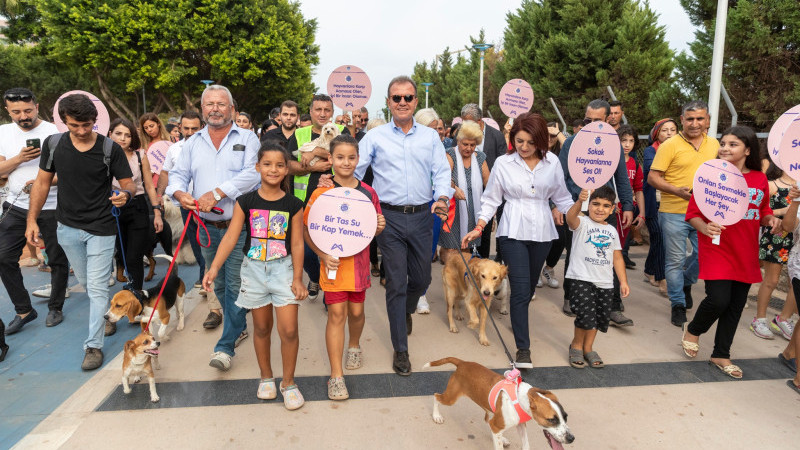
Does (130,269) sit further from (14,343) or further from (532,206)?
(532,206)

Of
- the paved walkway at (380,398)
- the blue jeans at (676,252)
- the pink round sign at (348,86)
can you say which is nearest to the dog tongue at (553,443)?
the paved walkway at (380,398)

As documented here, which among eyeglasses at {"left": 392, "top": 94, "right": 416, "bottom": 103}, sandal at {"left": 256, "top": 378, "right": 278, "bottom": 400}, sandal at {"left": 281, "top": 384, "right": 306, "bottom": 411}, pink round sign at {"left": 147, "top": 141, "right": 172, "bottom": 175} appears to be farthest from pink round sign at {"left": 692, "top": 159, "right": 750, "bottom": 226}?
pink round sign at {"left": 147, "top": 141, "right": 172, "bottom": 175}

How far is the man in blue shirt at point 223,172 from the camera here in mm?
4004

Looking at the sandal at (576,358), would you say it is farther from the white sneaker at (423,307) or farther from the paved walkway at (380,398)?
the white sneaker at (423,307)

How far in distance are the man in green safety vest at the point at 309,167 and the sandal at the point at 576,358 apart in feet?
9.15

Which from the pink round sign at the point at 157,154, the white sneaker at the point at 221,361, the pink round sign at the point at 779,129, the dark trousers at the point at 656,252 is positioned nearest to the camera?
→ the pink round sign at the point at 779,129

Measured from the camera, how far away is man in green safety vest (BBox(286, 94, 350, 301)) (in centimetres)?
463

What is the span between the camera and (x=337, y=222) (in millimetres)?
3488

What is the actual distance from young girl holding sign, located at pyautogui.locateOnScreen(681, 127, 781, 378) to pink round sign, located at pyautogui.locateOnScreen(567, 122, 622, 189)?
0.79 m

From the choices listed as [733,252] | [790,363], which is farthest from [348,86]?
[790,363]

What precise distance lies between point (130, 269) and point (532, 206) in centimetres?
409

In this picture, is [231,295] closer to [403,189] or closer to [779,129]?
[403,189]

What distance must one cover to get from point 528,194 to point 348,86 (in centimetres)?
507

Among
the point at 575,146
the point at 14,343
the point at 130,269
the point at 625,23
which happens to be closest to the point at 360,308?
the point at 575,146
